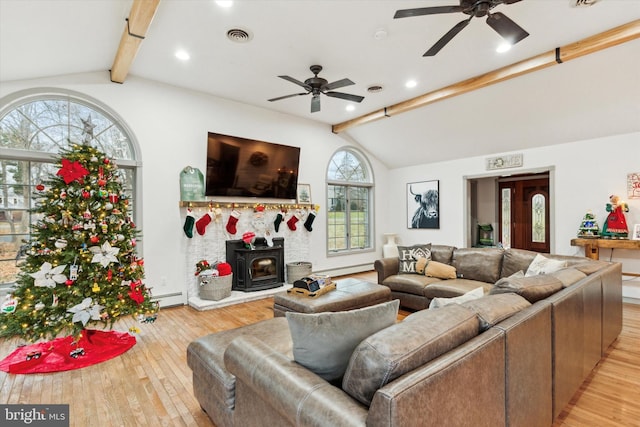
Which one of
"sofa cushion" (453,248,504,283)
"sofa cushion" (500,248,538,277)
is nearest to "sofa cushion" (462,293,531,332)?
"sofa cushion" (500,248,538,277)

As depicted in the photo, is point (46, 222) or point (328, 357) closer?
point (328, 357)

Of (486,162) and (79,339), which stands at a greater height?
(486,162)

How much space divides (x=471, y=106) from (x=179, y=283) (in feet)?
17.4

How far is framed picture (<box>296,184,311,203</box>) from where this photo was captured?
20.1 feet

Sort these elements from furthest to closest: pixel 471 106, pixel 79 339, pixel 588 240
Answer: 1. pixel 471 106
2. pixel 588 240
3. pixel 79 339

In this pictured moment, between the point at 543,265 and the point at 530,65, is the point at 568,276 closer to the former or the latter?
the point at 543,265

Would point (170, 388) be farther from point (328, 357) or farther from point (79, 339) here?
point (328, 357)

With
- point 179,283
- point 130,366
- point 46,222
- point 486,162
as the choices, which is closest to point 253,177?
point 179,283

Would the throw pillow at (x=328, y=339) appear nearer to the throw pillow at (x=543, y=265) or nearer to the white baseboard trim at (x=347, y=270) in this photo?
the throw pillow at (x=543, y=265)

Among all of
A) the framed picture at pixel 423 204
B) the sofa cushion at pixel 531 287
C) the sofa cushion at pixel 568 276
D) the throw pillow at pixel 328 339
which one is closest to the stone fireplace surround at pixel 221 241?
the framed picture at pixel 423 204

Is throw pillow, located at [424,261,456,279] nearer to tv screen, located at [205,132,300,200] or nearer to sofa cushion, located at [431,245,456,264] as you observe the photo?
sofa cushion, located at [431,245,456,264]

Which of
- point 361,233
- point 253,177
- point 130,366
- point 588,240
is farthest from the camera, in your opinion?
point 361,233

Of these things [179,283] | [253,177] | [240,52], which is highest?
[240,52]

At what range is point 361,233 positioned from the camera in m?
7.38
